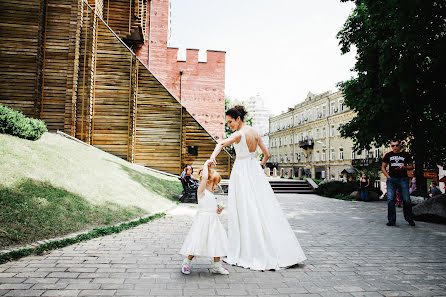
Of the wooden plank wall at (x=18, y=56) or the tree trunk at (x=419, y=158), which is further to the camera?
the wooden plank wall at (x=18, y=56)

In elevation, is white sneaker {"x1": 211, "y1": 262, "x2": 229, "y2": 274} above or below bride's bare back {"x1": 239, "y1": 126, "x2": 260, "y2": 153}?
below

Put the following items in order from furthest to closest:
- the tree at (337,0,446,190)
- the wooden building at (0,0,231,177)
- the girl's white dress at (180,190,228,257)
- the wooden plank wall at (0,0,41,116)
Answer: the wooden building at (0,0,231,177) → the wooden plank wall at (0,0,41,116) → the tree at (337,0,446,190) → the girl's white dress at (180,190,228,257)

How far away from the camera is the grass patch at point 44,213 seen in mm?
5148

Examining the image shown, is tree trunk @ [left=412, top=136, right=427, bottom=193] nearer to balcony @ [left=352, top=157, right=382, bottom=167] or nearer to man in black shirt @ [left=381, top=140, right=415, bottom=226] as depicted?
man in black shirt @ [left=381, top=140, right=415, bottom=226]

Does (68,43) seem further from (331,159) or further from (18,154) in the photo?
(331,159)

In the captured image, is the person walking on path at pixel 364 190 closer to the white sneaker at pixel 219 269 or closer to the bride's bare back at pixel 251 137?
the bride's bare back at pixel 251 137

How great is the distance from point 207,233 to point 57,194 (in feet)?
16.2

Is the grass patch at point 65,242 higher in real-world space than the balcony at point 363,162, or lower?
lower

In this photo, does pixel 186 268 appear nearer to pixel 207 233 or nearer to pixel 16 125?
pixel 207 233

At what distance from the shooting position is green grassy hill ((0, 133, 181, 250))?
549cm

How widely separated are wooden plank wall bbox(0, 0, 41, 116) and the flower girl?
13984 millimetres

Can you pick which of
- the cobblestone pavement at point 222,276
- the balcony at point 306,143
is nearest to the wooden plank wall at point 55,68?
the cobblestone pavement at point 222,276

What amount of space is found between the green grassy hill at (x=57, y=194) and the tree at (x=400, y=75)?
22.9 feet

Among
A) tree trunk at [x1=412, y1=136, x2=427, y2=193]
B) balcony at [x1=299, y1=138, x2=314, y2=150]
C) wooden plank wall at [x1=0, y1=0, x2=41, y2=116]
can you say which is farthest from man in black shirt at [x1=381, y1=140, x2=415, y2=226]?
balcony at [x1=299, y1=138, x2=314, y2=150]
